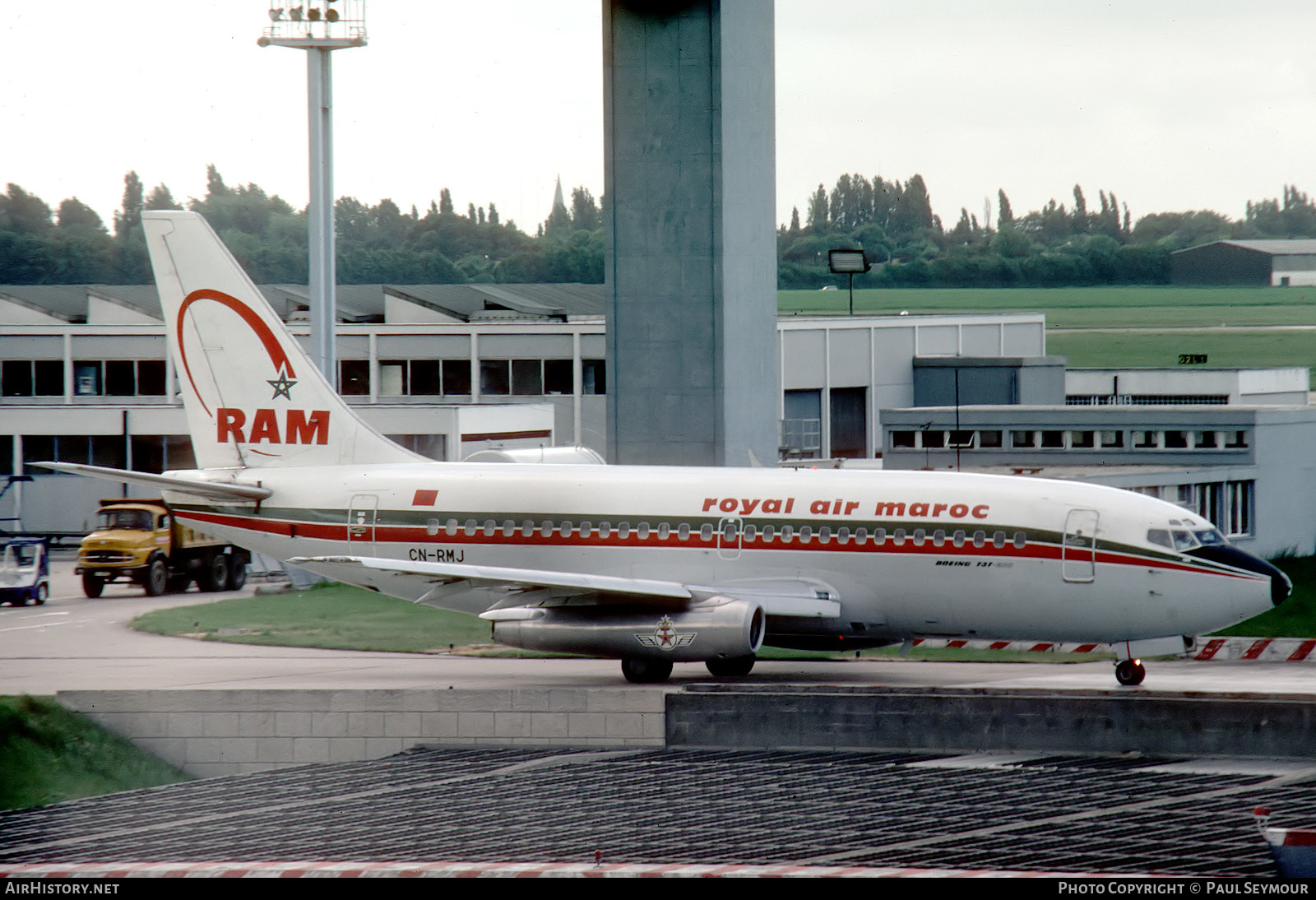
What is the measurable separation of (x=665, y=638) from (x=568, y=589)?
1.78m

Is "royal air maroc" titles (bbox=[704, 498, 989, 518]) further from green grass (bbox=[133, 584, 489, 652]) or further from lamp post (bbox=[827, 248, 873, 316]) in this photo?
lamp post (bbox=[827, 248, 873, 316])

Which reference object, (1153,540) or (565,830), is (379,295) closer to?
(1153,540)

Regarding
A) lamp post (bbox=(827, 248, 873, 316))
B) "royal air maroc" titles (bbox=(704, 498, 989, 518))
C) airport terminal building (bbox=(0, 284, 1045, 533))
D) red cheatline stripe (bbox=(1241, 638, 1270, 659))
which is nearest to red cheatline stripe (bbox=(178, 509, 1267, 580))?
"royal air maroc" titles (bbox=(704, 498, 989, 518))

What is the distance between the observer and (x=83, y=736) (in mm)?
24188

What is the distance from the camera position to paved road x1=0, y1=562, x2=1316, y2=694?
27.8m

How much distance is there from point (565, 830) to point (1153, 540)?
12.4 m

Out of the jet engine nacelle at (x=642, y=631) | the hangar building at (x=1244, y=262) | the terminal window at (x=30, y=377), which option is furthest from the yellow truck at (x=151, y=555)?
the hangar building at (x=1244, y=262)

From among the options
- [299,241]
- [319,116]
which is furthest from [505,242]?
[319,116]

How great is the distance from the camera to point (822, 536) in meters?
27.8

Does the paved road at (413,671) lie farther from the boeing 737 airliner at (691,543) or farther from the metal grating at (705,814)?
the metal grating at (705,814)

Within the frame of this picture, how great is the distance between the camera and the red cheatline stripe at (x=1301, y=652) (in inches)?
1209

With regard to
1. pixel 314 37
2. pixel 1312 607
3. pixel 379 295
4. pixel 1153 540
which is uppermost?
pixel 314 37

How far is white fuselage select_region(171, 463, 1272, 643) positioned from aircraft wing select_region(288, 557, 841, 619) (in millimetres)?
265

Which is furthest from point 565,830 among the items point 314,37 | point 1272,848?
point 314,37
